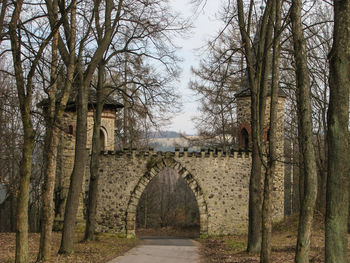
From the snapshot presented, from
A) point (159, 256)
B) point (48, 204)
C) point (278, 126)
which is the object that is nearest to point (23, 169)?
point (48, 204)

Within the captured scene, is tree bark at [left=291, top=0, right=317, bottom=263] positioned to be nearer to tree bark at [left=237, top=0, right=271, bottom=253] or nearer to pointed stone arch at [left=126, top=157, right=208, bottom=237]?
tree bark at [left=237, top=0, right=271, bottom=253]

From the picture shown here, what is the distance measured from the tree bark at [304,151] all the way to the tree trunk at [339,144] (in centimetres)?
198

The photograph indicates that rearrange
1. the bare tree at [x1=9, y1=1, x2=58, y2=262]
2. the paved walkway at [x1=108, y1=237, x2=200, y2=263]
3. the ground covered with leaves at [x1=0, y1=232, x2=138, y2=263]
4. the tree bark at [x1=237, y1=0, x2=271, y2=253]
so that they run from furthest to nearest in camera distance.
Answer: the paved walkway at [x1=108, y1=237, x2=200, y2=263]
the tree bark at [x1=237, y1=0, x2=271, y2=253]
the ground covered with leaves at [x1=0, y1=232, x2=138, y2=263]
the bare tree at [x1=9, y1=1, x2=58, y2=262]

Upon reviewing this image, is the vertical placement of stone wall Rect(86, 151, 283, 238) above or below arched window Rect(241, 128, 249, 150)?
below

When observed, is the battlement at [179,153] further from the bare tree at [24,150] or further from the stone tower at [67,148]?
the bare tree at [24,150]

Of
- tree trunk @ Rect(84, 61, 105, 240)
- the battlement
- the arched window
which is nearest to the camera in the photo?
tree trunk @ Rect(84, 61, 105, 240)

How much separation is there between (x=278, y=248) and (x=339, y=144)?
31.7 feet

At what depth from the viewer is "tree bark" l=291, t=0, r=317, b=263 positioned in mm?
8711

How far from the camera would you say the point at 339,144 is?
6672mm

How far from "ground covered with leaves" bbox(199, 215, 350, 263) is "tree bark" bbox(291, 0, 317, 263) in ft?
11.3

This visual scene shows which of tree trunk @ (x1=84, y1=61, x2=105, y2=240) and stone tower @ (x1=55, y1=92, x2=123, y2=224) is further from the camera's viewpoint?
stone tower @ (x1=55, y1=92, x2=123, y2=224)

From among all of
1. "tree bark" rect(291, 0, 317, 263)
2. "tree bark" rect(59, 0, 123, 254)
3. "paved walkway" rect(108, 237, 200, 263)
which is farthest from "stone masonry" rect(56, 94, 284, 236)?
"tree bark" rect(291, 0, 317, 263)

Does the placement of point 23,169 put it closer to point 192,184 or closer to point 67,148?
point 192,184

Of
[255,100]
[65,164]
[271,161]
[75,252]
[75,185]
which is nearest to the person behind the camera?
[271,161]
